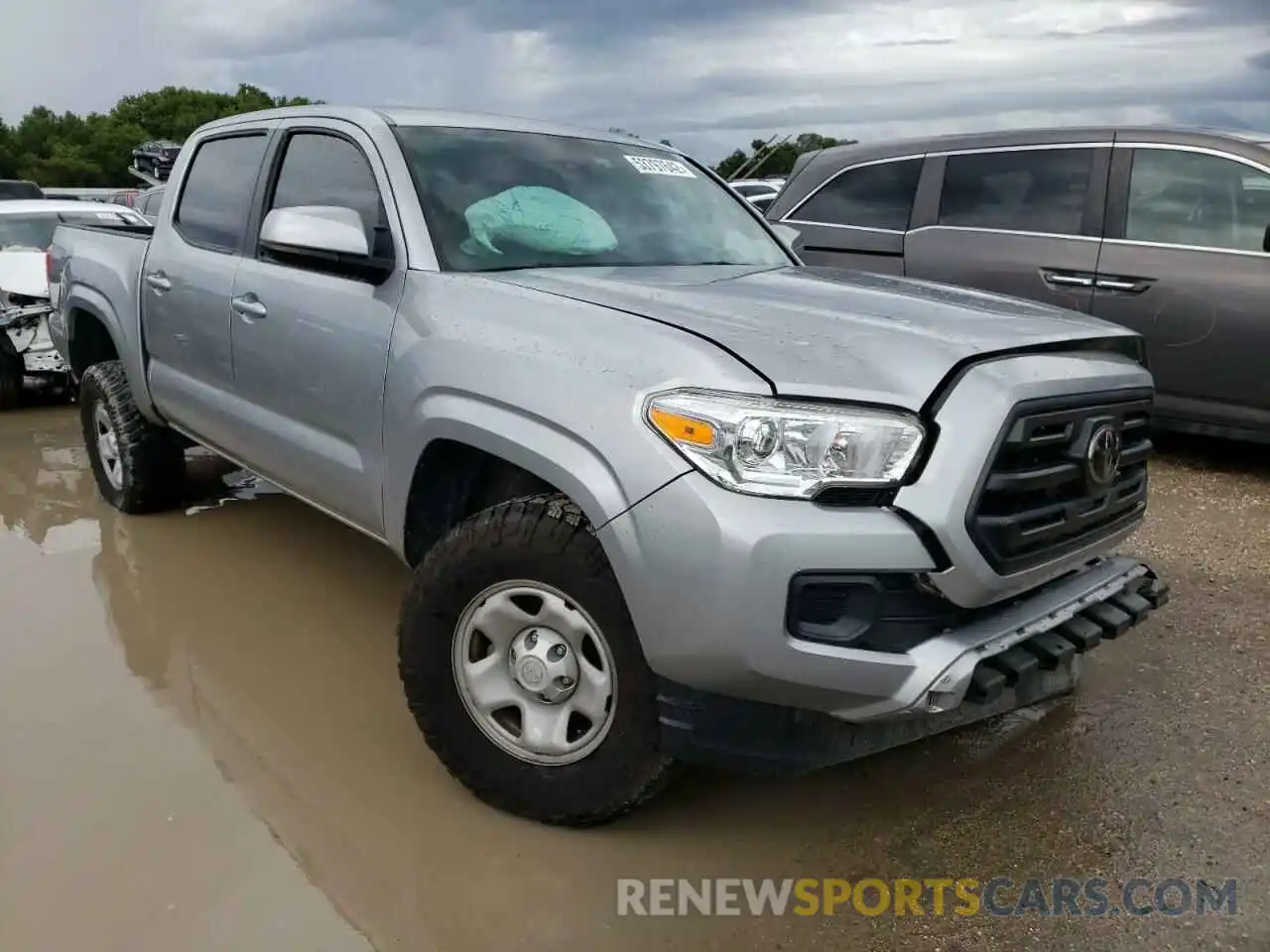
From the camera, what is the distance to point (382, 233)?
315 centimetres

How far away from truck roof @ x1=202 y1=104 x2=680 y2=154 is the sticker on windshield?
0.14m

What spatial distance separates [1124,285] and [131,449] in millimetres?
5025

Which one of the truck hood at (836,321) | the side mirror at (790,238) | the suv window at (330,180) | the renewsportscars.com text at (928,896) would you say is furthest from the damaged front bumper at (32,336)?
the renewsportscars.com text at (928,896)

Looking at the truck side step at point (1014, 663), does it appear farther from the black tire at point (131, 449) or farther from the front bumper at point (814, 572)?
the black tire at point (131, 449)

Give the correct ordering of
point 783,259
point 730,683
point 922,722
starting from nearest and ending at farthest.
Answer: point 730,683, point 922,722, point 783,259

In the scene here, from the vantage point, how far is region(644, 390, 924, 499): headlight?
2170 mm

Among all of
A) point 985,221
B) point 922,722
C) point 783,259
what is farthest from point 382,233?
point 985,221

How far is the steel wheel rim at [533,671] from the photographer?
2.46m

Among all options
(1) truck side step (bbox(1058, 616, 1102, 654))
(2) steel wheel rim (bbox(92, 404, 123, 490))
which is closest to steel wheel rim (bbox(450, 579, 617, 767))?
(1) truck side step (bbox(1058, 616, 1102, 654))

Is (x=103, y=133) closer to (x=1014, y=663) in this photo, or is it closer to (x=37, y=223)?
(x=37, y=223)

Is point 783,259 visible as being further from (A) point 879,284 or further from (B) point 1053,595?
(B) point 1053,595

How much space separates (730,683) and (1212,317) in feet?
14.3

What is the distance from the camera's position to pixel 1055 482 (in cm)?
234

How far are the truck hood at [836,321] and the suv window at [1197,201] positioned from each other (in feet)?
10.2
